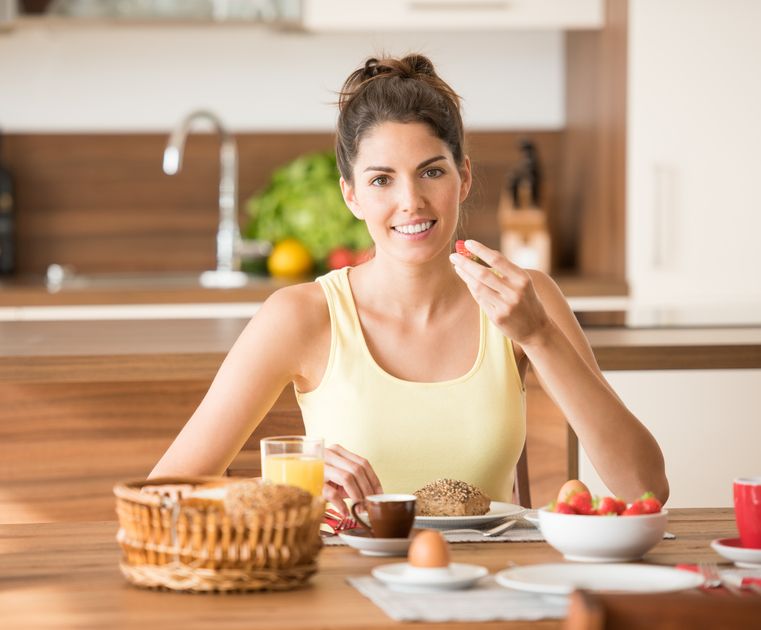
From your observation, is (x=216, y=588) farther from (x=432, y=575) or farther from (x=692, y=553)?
(x=692, y=553)

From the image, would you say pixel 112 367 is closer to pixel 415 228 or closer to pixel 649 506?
pixel 415 228

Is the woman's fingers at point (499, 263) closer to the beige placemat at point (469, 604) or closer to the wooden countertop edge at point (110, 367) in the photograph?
the beige placemat at point (469, 604)

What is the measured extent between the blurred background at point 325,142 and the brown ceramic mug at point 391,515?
7.54ft

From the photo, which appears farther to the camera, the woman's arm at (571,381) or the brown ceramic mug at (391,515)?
the woman's arm at (571,381)

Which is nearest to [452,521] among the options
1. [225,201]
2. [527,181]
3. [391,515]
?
[391,515]

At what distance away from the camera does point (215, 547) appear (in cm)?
121

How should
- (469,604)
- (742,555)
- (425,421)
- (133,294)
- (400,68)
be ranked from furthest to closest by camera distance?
(133,294) < (400,68) < (425,421) < (742,555) < (469,604)

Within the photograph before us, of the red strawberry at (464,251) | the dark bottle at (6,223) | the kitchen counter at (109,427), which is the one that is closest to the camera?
the red strawberry at (464,251)

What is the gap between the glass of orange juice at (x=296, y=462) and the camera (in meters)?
1.47

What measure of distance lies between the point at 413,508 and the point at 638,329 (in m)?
1.35

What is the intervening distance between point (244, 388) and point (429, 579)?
724 mm

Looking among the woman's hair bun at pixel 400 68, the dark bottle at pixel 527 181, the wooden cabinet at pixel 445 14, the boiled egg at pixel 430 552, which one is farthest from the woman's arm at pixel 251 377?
the dark bottle at pixel 527 181

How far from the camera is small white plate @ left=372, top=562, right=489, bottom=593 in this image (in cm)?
120

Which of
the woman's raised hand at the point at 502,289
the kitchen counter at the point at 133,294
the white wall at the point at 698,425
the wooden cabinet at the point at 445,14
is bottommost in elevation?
the white wall at the point at 698,425
